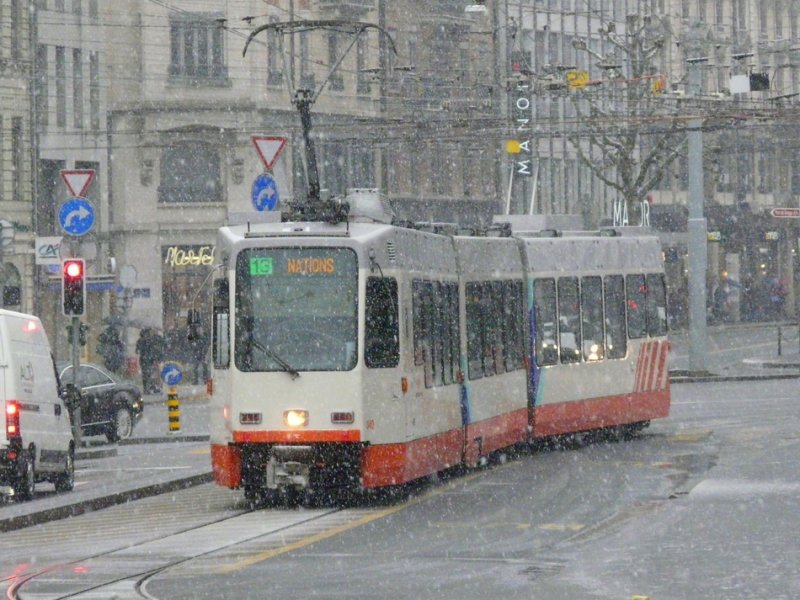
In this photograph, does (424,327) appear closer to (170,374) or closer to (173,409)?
(173,409)

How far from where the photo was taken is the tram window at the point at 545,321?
2819 centimetres

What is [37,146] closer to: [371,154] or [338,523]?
[371,154]

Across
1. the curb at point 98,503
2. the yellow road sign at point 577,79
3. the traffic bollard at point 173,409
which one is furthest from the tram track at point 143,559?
the yellow road sign at point 577,79

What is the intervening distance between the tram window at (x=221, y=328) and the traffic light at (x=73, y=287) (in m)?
7.52

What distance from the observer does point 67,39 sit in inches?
2292

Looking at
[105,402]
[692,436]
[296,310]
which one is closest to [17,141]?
[105,402]

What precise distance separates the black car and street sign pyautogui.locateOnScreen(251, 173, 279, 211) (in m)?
4.30

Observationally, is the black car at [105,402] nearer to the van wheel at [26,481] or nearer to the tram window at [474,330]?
the tram window at [474,330]

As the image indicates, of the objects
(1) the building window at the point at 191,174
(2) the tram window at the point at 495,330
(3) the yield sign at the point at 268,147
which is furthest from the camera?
(1) the building window at the point at 191,174

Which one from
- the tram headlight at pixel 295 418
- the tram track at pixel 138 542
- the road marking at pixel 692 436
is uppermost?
the tram headlight at pixel 295 418

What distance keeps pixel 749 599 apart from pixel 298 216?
9860mm

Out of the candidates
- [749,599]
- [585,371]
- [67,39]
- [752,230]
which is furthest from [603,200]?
[749,599]

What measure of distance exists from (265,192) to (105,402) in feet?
15.7

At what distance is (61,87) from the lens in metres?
58.4
